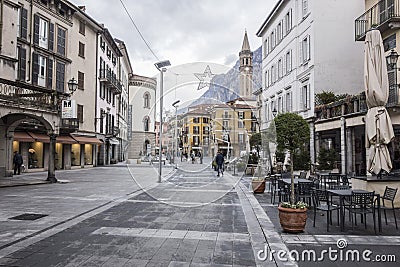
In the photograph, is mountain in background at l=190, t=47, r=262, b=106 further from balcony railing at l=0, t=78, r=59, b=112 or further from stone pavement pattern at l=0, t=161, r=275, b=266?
balcony railing at l=0, t=78, r=59, b=112

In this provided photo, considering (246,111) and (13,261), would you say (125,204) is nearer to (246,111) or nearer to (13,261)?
(246,111)

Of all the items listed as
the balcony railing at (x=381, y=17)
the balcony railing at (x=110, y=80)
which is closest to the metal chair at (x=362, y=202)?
the balcony railing at (x=381, y=17)

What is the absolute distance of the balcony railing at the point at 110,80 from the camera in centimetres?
3706

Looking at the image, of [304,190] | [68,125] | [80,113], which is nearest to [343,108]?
[304,190]

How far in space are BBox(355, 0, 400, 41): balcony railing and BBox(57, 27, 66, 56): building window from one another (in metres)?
22.9

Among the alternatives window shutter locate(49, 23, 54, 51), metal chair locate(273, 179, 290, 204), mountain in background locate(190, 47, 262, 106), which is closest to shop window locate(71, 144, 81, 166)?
window shutter locate(49, 23, 54, 51)

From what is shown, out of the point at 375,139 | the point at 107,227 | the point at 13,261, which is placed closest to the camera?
the point at 13,261

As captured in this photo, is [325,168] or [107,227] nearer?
[107,227]

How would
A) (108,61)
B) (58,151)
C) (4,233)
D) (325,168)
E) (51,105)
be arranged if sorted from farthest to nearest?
1. (108,61)
2. (58,151)
3. (325,168)
4. (51,105)
5. (4,233)

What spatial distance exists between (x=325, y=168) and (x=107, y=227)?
17.1 metres

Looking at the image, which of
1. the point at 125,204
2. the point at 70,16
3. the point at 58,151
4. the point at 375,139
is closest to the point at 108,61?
the point at 70,16

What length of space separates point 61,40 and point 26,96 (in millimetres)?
13182

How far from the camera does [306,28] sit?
89.3 ft

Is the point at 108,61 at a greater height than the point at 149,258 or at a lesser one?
greater
